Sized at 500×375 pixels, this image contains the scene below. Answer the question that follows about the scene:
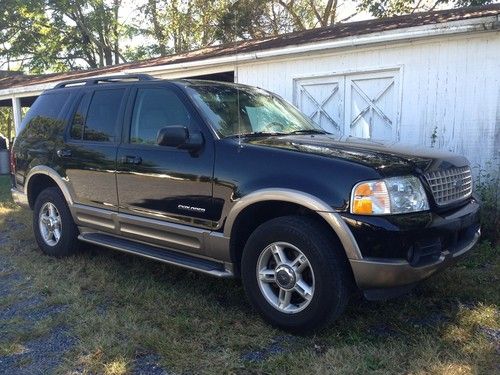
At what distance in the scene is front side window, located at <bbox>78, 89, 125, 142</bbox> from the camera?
4859mm

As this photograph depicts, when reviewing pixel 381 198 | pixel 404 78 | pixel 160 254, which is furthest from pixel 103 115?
pixel 404 78

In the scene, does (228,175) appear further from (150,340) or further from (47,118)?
(47,118)

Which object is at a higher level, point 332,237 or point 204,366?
point 332,237

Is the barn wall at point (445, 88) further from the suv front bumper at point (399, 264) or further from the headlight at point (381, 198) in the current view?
the headlight at point (381, 198)

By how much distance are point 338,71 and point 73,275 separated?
16.0ft

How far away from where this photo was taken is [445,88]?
6617 millimetres

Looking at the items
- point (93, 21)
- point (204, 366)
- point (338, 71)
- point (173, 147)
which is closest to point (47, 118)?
point (173, 147)

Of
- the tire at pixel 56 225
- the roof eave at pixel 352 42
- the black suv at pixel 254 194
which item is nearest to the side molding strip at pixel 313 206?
the black suv at pixel 254 194

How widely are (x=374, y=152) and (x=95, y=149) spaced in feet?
9.03

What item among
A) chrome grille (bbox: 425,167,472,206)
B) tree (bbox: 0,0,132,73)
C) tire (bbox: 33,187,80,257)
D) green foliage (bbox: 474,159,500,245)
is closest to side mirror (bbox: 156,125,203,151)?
chrome grille (bbox: 425,167,472,206)

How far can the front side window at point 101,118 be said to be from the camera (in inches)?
191

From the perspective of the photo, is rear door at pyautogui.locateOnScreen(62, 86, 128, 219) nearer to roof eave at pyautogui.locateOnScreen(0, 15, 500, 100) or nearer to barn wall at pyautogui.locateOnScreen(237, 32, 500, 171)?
roof eave at pyautogui.locateOnScreen(0, 15, 500, 100)

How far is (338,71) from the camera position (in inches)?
299

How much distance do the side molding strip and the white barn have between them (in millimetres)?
3910
